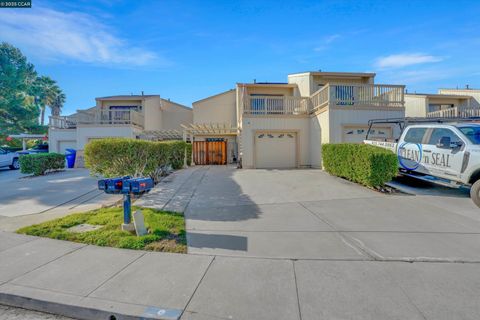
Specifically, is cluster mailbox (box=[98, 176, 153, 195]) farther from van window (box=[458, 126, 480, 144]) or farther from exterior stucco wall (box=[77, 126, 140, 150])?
exterior stucco wall (box=[77, 126, 140, 150])

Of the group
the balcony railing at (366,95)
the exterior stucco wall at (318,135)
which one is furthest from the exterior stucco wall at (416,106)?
the exterior stucco wall at (318,135)

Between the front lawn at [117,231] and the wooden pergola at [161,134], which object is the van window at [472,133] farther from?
the wooden pergola at [161,134]

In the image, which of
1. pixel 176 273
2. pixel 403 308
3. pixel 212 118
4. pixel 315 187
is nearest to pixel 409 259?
pixel 403 308

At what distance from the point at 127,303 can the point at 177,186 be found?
6.74 metres

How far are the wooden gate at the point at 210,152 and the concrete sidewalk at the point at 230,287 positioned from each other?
16.6 metres

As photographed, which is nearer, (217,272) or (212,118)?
(217,272)

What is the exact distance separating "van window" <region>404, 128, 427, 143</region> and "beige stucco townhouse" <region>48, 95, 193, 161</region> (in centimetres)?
1518

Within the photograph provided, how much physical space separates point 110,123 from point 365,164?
1671 centimetres

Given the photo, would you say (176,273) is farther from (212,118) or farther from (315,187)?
(212,118)

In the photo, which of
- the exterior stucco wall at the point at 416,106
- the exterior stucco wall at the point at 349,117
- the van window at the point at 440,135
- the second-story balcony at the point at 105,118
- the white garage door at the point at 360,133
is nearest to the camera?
the van window at the point at 440,135

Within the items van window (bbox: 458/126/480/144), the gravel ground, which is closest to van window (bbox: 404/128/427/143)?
van window (bbox: 458/126/480/144)

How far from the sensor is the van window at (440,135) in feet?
22.2

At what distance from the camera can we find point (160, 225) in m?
4.72

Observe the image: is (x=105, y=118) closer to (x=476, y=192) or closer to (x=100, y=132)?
(x=100, y=132)
